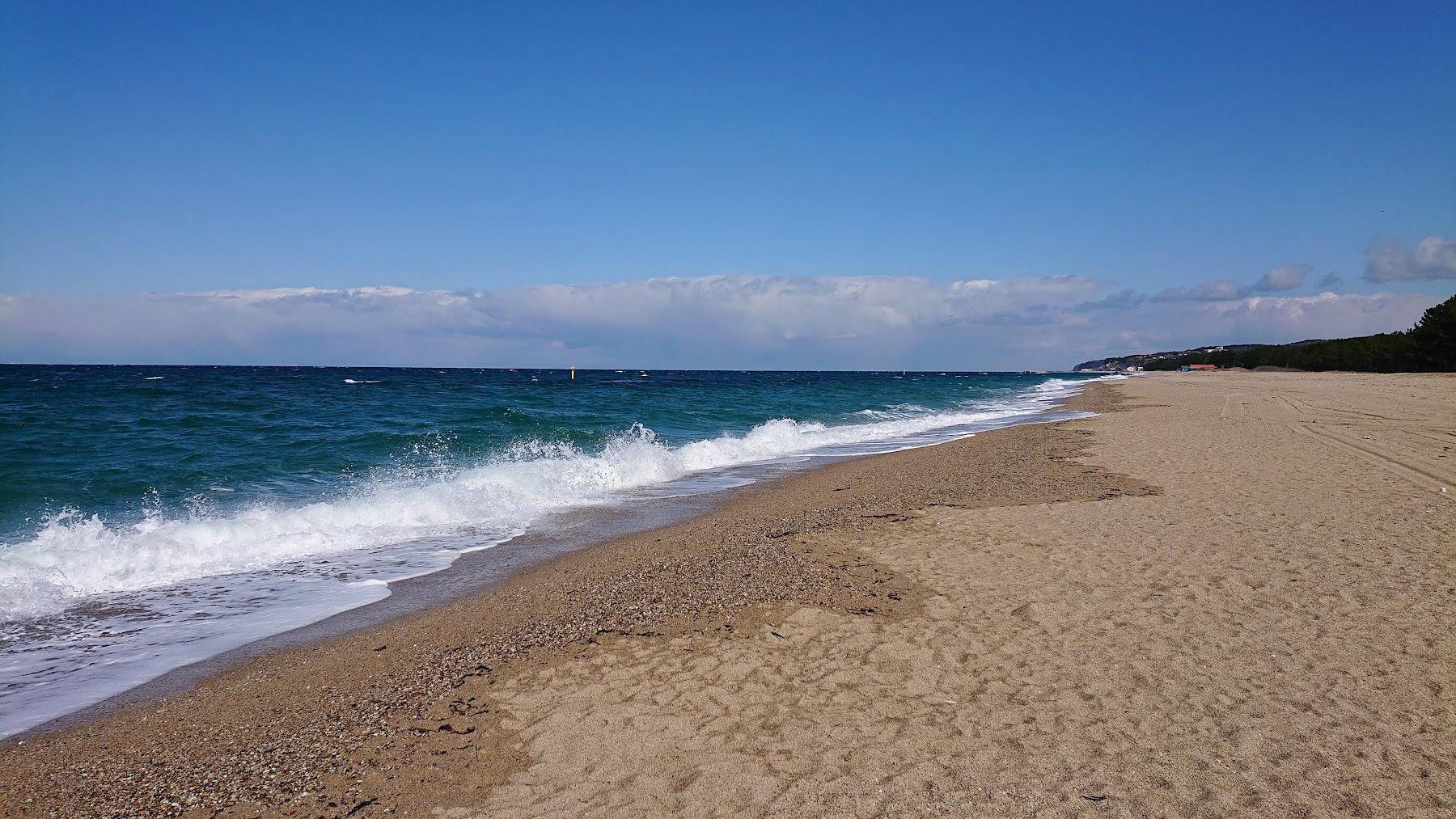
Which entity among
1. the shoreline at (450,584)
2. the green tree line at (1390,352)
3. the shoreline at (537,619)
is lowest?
the shoreline at (450,584)

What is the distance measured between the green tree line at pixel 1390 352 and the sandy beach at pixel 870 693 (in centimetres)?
6449

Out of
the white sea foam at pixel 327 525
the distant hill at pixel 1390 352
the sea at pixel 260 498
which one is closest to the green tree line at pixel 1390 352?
the distant hill at pixel 1390 352

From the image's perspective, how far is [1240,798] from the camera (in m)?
3.56

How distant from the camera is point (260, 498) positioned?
1285cm

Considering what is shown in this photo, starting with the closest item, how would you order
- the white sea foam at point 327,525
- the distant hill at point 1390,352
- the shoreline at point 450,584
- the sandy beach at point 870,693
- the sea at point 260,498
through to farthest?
1. the sandy beach at point 870,693
2. the shoreline at point 450,584
3. the sea at point 260,498
4. the white sea foam at point 327,525
5. the distant hill at point 1390,352

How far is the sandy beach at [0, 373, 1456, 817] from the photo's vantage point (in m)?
3.75

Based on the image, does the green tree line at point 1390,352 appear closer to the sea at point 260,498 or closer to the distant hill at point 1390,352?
the distant hill at point 1390,352

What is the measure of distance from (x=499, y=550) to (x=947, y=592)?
6055 millimetres

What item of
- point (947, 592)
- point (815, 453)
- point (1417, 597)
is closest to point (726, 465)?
point (815, 453)

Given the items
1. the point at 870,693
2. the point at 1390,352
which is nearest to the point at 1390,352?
the point at 1390,352

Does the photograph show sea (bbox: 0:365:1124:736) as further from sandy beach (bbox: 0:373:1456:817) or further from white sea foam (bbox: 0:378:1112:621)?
sandy beach (bbox: 0:373:1456:817)

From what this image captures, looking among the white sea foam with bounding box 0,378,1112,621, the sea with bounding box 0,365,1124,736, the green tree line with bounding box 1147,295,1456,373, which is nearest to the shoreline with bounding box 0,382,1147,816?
the sea with bounding box 0,365,1124,736

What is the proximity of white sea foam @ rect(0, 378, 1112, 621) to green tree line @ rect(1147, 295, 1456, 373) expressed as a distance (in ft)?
206

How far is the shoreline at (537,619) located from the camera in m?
4.44
